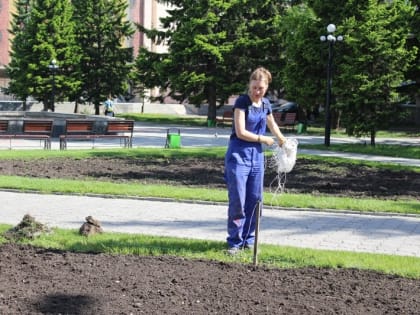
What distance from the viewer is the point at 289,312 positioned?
4445mm

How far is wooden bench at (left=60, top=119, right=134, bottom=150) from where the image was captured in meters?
21.1

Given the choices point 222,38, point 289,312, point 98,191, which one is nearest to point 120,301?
point 289,312

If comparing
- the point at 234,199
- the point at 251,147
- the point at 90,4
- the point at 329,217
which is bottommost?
the point at 329,217

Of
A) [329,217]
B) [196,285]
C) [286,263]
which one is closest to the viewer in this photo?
[196,285]

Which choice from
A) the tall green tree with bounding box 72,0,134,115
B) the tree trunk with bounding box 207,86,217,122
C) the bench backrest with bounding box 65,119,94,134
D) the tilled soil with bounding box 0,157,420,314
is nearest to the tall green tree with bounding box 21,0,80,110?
the tall green tree with bounding box 72,0,134,115

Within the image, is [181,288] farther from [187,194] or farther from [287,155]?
[187,194]

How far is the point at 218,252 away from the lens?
20.7 ft

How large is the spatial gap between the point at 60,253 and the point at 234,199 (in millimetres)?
1898

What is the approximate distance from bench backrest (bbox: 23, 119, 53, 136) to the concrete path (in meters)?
10.4

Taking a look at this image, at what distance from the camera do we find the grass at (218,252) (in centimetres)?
595

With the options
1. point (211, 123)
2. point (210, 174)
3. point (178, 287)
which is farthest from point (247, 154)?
point (211, 123)

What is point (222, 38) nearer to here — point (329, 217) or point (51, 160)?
point (51, 160)

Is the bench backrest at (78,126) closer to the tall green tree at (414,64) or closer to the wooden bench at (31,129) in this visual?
the wooden bench at (31,129)

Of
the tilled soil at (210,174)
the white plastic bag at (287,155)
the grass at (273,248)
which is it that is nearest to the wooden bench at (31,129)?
the tilled soil at (210,174)
